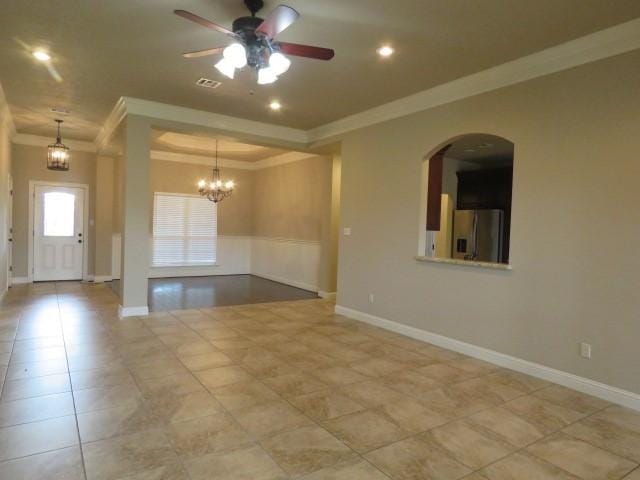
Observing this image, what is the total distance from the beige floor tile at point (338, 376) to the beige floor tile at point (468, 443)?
95cm

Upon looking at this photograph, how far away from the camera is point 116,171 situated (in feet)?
28.1

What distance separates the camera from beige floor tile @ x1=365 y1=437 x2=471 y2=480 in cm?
218

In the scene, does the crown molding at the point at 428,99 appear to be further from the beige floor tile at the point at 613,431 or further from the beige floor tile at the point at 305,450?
the beige floor tile at the point at 305,450

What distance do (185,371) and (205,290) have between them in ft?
14.5

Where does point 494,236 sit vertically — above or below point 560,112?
below

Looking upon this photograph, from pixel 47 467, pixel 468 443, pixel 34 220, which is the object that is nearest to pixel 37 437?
pixel 47 467

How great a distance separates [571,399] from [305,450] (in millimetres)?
2241

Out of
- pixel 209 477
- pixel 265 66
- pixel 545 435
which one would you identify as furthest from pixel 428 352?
pixel 265 66

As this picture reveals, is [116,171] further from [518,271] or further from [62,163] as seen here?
[518,271]

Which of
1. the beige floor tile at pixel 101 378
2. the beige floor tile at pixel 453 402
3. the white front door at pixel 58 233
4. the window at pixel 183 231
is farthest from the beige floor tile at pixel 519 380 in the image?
the white front door at pixel 58 233

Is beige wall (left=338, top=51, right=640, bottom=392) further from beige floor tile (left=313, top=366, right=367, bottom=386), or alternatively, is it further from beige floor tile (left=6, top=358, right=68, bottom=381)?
beige floor tile (left=6, top=358, right=68, bottom=381)

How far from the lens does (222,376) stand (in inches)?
138

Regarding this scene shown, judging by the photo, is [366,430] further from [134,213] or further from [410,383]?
[134,213]

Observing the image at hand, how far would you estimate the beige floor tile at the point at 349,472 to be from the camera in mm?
2133
